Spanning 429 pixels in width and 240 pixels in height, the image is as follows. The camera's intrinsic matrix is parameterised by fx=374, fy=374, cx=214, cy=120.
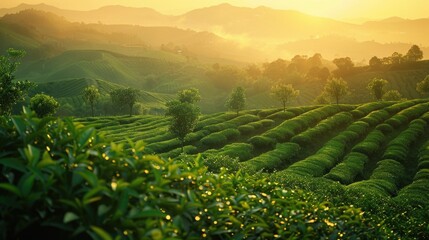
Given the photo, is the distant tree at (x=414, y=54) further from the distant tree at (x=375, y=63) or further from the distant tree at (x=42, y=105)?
the distant tree at (x=42, y=105)

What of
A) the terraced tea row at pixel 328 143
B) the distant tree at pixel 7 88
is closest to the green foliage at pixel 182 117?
the terraced tea row at pixel 328 143

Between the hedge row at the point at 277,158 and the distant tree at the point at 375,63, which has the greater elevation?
the distant tree at the point at 375,63

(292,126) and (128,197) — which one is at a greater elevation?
(128,197)

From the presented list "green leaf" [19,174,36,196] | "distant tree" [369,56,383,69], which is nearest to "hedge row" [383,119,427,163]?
"green leaf" [19,174,36,196]

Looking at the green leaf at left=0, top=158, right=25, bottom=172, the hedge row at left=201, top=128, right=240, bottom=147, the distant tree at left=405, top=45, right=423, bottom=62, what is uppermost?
the distant tree at left=405, top=45, right=423, bottom=62

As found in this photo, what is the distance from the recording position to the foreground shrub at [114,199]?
11.6 ft

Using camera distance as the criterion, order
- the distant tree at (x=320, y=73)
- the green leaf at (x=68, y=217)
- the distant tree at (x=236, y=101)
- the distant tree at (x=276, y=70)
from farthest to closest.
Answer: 1. the distant tree at (x=276, y=70)
2. the distant tree at (x=320, y=73)
3. the distant tree at (x=236, y=101)
4. the green leaf at (x=68, y=217)

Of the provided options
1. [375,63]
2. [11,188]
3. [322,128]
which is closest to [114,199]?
[11,188]

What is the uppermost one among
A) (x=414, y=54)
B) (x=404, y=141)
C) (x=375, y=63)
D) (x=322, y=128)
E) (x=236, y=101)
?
(x=414, y=54)

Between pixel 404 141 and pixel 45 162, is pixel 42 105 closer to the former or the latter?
pixel 404 141

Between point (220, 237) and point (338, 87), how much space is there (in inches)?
3514

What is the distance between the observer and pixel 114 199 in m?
3.67

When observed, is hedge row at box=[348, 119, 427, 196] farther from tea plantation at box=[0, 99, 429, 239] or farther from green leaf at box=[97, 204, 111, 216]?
green leaf at box=[97, 204, 111, 216]

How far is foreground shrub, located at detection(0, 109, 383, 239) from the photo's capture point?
3547 mm
